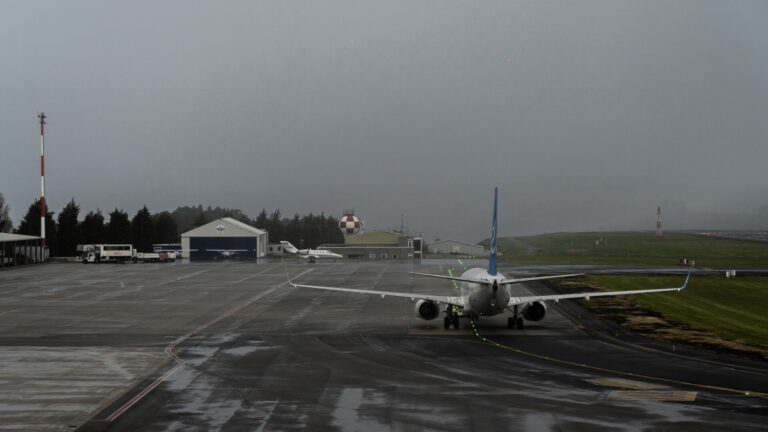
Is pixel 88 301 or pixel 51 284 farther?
pixel 51 284

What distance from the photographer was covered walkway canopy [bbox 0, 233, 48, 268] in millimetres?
102250

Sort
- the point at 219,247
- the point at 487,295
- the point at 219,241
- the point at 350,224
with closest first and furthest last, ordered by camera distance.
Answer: the point at 487,295 < the point at 219,247 < the point at 219,241 < the point at 350,224

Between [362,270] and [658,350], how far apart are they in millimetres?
63681

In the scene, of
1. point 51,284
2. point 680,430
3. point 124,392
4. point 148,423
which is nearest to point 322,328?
point 124,392

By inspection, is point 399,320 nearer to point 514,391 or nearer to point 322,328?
point 322,328

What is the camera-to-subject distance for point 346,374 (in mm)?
27641

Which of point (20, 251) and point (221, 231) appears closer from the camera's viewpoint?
point (20, 251)

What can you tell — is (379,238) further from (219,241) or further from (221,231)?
(219,241)

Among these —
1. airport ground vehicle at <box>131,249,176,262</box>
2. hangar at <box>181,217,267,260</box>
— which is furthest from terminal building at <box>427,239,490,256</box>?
airport ground vehicle at <box>131,249,176,262</box>

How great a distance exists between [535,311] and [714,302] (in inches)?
1182

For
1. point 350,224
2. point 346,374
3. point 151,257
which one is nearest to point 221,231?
point 151,257

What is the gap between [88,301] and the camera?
5791cm

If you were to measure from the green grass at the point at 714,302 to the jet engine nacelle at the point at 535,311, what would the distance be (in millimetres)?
10178

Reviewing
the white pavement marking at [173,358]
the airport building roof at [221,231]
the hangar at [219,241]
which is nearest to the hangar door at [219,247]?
the hangar at [219,241]
